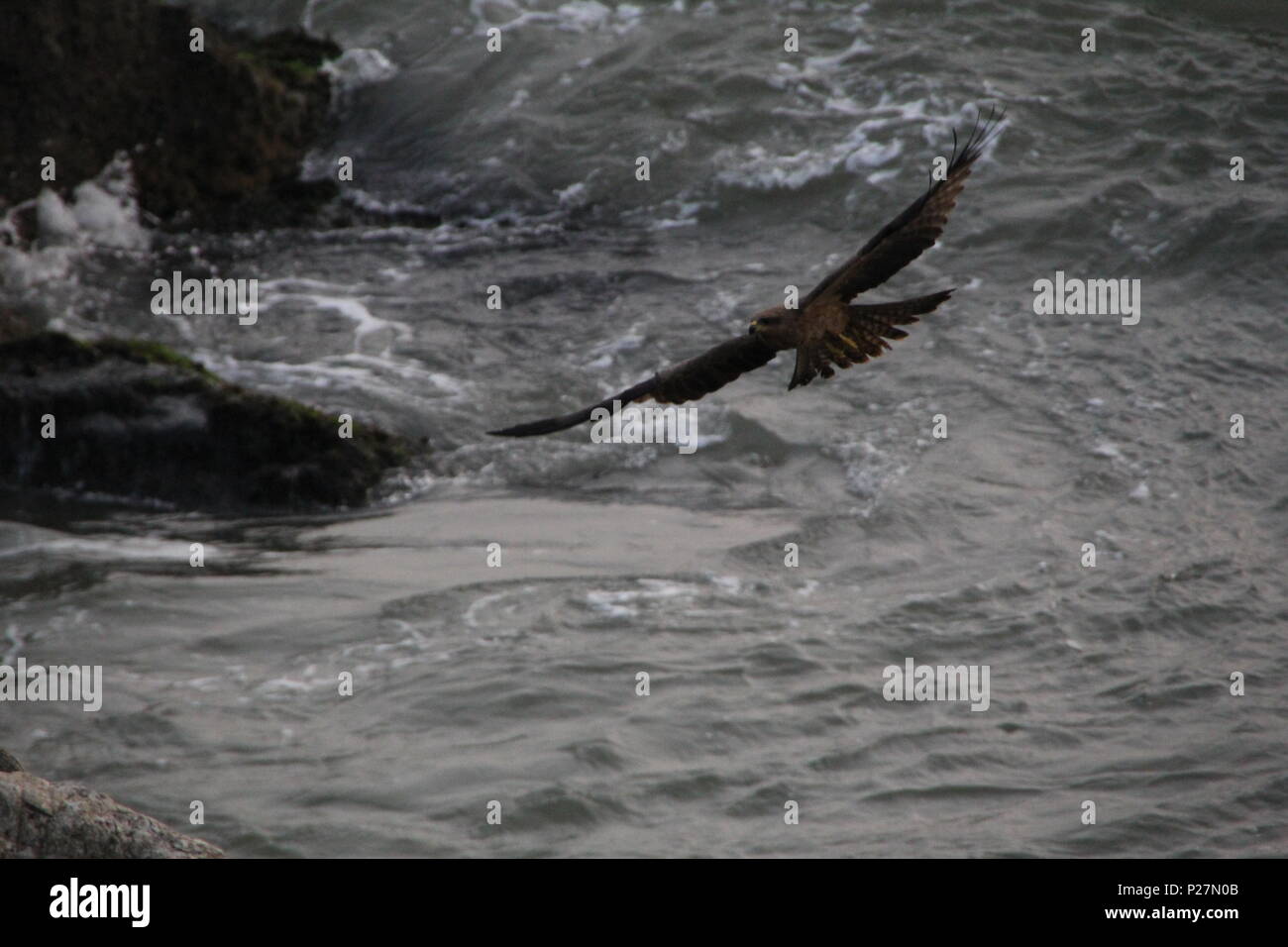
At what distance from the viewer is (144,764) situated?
6324 millimetres

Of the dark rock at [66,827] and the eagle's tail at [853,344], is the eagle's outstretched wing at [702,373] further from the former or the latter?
the dark rock at [66,827]

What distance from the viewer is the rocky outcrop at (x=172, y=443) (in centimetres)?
855

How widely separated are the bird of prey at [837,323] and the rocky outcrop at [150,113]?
24.3 ft

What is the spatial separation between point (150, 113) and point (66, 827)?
8.83 m

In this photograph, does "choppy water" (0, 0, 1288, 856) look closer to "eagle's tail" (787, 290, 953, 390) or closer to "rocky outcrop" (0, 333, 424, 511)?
"rocky outcrop" (0, 333, 424, 511)

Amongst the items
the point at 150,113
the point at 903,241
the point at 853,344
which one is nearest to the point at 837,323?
the point at 853,344

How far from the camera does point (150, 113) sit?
12.0 metres

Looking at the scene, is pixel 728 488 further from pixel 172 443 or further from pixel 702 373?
pixel 702 373

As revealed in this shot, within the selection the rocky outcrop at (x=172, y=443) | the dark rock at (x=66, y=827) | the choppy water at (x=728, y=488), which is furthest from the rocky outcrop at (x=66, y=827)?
the rocky outcrop at (x=172, y=443)

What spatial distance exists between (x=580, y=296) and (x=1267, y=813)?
6203 millimetres

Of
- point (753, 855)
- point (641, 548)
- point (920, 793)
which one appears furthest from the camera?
point (641, 548)

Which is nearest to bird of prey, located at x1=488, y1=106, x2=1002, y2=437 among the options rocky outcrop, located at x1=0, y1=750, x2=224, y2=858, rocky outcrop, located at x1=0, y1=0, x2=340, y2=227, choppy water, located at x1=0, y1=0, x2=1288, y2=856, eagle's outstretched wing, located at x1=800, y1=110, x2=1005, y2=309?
eagle's outstretched wing, located at x1=800, y1=110, x2=1005, y2=309

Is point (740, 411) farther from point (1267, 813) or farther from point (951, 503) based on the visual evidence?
point (1267, 813)

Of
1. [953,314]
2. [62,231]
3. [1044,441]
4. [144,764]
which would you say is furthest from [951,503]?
[62,231]
